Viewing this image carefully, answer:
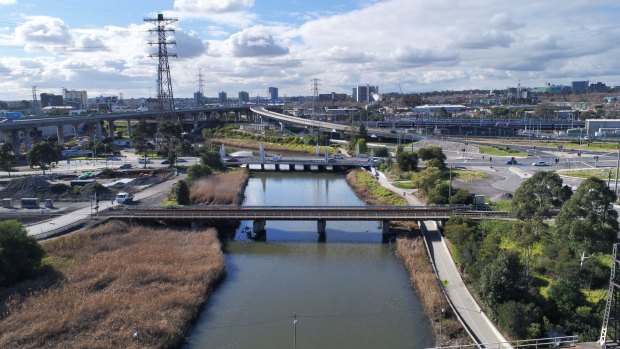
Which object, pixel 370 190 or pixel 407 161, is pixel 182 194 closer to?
pixel 370 190

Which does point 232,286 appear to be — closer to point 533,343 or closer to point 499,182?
point 533,343

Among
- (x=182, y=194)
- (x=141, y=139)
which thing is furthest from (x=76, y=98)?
(x=182, y=194)

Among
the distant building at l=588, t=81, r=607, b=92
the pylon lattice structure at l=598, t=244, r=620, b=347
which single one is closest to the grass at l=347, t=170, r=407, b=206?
the pylon lattice structure at l=598, t=244, r=620, b=347

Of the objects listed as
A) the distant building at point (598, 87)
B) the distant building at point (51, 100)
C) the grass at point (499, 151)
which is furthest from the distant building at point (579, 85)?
the distant building at point (51, 100)

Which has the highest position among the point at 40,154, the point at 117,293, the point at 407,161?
the point at 40,154

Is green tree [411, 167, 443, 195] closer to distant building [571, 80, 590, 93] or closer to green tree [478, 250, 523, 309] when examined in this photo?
green tree [478, 250, 523, 309]

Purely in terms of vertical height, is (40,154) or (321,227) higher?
(40,154)
